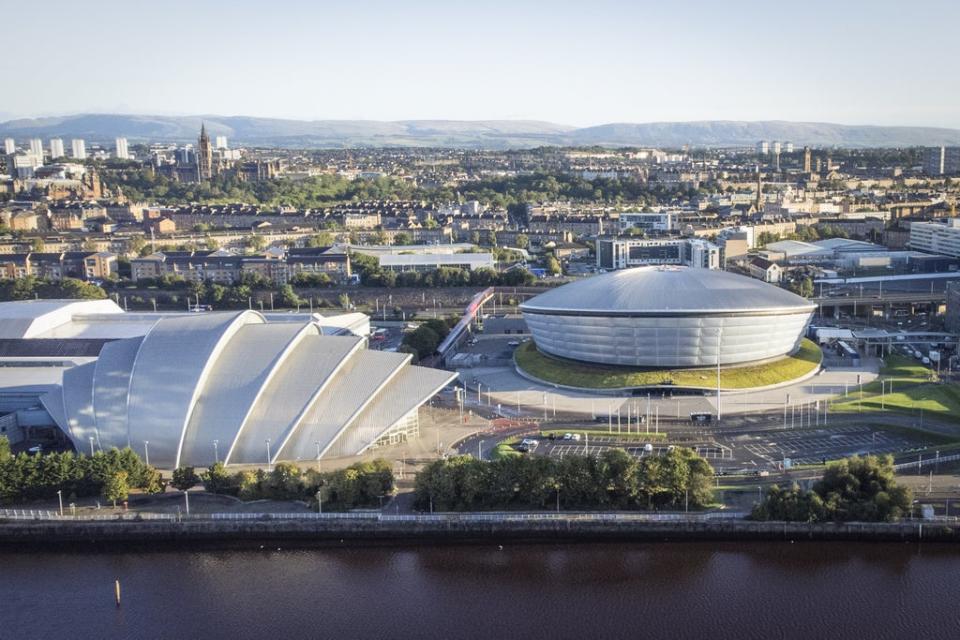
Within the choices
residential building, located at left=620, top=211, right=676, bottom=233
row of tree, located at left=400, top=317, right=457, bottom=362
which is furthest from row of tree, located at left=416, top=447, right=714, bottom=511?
residential building, located at left=620, top=211, right=676, bottom=233

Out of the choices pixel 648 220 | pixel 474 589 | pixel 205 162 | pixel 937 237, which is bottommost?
pixel 474 589

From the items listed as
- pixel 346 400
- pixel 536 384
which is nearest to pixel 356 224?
pixel 536 384

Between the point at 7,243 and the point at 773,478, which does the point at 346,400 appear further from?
the point at 7,243

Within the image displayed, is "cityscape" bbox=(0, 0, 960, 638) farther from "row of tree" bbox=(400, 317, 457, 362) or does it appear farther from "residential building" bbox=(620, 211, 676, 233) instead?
"residential building" bbox=(620, 211, 676, 233)

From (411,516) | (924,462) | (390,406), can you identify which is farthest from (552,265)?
(411,516)

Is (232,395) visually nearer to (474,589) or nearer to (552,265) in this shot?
(474,589)
